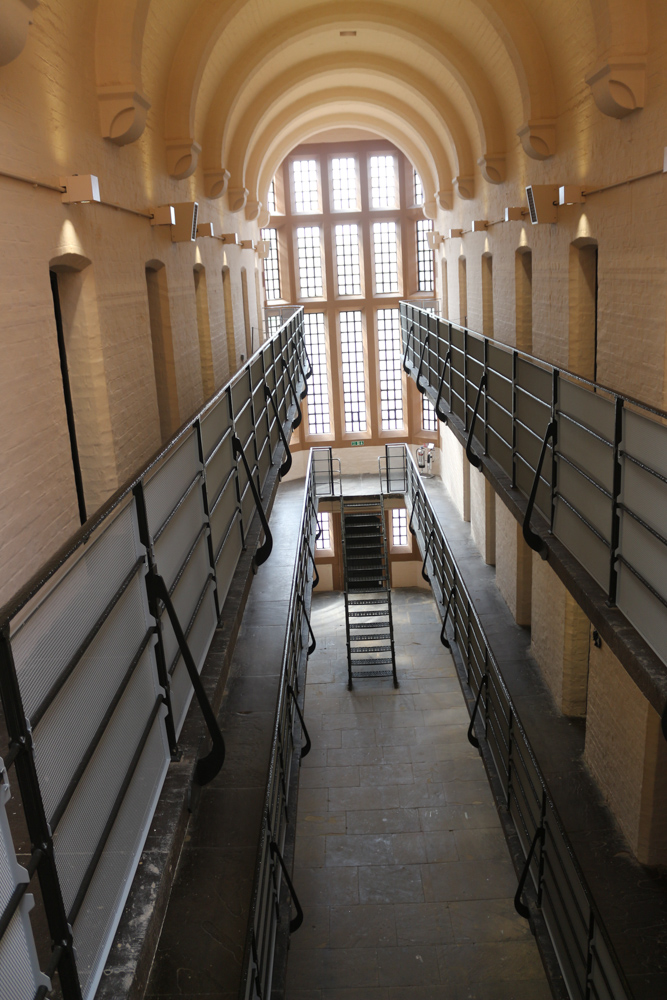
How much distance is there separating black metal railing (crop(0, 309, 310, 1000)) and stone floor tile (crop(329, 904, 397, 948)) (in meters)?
5.86

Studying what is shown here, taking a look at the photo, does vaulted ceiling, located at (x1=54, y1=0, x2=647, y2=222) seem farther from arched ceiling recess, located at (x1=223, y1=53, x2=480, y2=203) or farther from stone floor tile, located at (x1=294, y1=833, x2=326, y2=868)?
stone floor tile, located at (x1=294, y1=833, x2=326, y2=868)

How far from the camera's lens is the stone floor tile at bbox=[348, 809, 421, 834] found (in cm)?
1060

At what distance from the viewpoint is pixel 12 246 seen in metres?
4.74

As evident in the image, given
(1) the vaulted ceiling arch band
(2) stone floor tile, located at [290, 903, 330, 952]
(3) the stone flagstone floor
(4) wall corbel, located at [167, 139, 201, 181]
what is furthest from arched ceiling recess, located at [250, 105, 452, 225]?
(2) stone floor tile, located at [290, 903, 330, 952]

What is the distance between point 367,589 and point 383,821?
820 centimetres

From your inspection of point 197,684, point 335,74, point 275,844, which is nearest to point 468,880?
point 275,844

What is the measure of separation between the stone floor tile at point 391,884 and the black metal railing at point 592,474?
5.05m

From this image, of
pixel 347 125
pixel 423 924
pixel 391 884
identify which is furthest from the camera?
pixel 347 125

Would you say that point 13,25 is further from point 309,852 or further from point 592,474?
point 309,852

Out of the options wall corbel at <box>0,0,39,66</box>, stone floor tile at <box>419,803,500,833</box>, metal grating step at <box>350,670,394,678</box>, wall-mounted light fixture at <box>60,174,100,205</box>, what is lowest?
metal grating step at <box>350,670,394,678</box>

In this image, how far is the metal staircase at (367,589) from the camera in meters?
15.9

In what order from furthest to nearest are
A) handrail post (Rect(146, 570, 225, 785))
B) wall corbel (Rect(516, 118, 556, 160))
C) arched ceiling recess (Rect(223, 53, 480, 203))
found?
arched ceiling recess (Rect(223, 53, 480, 203)) < wall corbel (Rect(516, 118, 556, 160)) < handrail post (Rect(146, 570, 225, 785))

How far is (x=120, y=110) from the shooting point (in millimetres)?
6559

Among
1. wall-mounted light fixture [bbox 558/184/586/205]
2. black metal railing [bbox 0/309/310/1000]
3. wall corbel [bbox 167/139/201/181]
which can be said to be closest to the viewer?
black metal railing [bbox 0/309/310/1000]
